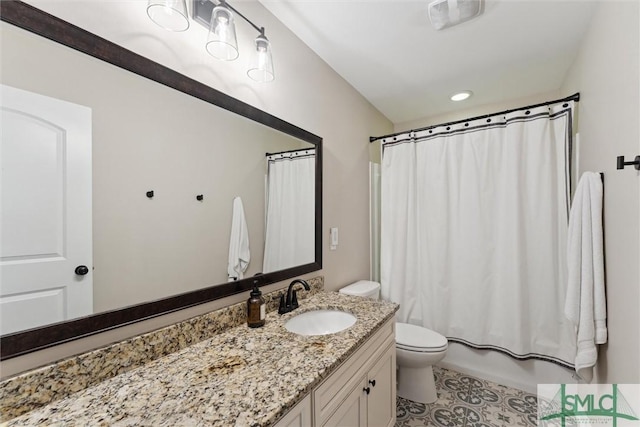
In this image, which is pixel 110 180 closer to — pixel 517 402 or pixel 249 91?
pixel 249 91

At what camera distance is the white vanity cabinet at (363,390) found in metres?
0.93

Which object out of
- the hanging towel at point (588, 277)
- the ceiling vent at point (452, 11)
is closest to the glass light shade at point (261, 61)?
the ceiling vent at point (452, 11)

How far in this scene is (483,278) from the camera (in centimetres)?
211

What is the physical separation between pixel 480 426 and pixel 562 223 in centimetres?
140

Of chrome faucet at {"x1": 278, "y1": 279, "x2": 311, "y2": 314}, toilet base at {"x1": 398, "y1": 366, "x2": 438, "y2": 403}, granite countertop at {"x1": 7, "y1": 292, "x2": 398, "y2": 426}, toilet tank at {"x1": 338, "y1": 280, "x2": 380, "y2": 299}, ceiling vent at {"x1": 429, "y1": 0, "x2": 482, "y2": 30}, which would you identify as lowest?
toilet base at {"x1": 398, "y1": 366, "x2": 438, "y2": 403}

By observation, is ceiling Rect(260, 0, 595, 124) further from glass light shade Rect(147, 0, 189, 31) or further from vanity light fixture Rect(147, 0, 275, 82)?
glass light shade Rect(147, 0, 189, 31)

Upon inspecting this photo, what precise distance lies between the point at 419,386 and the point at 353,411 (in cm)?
104

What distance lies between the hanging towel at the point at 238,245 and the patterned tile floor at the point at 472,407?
4.60 feet

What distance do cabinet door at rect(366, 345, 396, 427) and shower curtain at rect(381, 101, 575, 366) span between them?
39.3 inches

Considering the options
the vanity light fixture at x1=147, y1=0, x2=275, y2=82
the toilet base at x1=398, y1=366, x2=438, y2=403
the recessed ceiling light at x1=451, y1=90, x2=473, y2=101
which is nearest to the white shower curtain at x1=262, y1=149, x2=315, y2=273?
the vanity light fixture at x1=147, y1=0, x2=275, y2=82

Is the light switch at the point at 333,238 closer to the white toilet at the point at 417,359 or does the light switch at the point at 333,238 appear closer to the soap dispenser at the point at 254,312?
the white toilet at the point at 417,359

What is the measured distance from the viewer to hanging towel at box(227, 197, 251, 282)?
4.18ft

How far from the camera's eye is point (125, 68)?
916mm

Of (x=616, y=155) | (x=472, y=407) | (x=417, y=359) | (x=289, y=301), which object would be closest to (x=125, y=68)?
(x=289, y=301)
